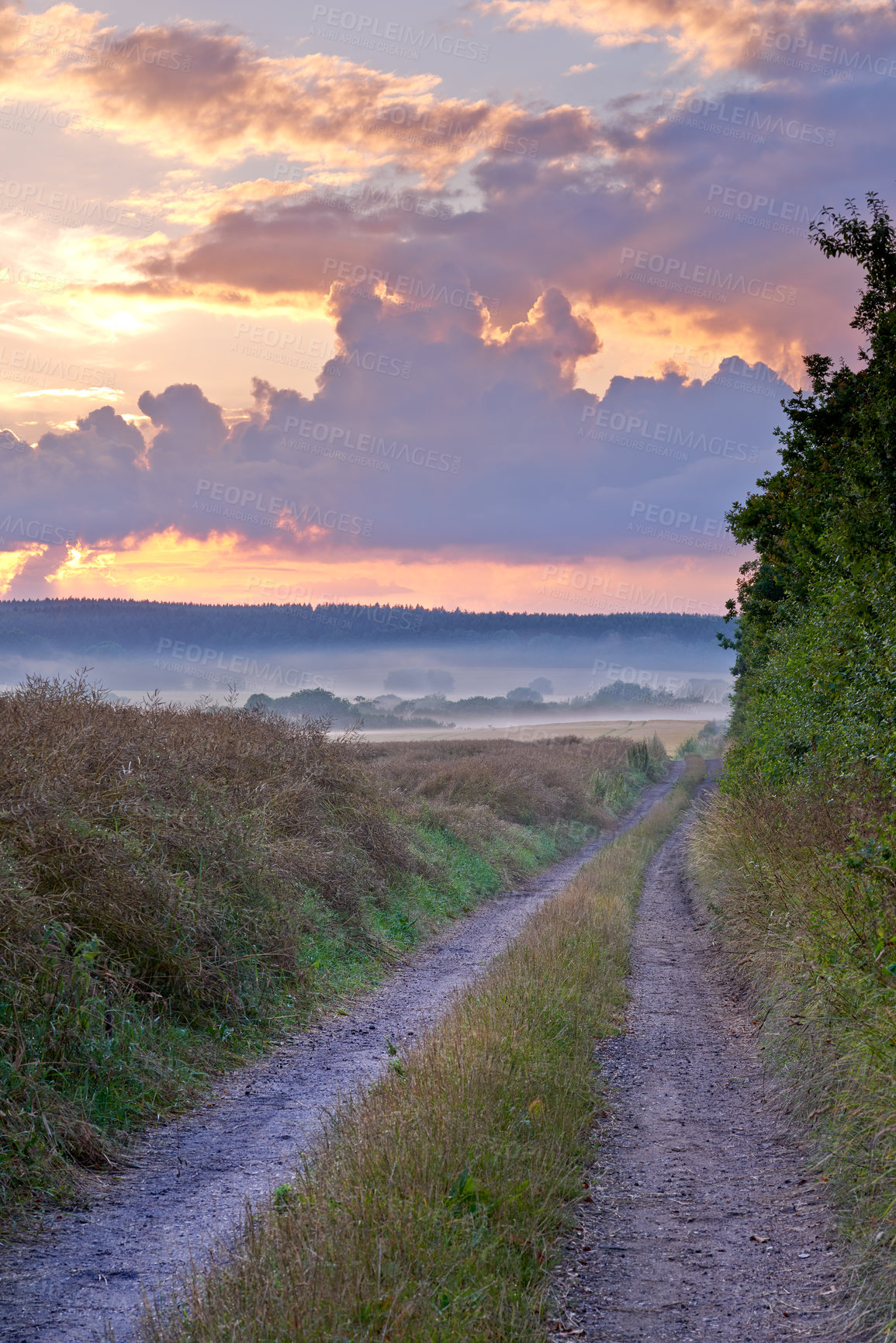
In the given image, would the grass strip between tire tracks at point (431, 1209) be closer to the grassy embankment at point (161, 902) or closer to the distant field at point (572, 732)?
the grassy embankment at point (161, 902)

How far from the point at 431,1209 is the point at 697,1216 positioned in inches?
71.6

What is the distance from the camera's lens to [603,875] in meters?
17.7

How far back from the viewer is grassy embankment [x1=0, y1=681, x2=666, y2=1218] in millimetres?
6289

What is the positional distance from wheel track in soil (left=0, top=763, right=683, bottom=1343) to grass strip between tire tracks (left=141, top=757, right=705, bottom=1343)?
0.34 m

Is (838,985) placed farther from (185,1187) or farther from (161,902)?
(161,902)

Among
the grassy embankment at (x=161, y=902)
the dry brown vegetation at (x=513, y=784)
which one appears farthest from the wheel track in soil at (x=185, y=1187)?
the dry brown vegetation at (x=513, y=784)

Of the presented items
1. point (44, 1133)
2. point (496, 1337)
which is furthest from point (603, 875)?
point (496, 1337)

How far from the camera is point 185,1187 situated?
18.7 ft

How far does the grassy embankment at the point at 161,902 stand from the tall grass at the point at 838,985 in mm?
4389

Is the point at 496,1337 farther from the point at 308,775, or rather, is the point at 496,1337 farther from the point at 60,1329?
the point at 308,775

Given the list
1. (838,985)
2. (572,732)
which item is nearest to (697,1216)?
(838,985)

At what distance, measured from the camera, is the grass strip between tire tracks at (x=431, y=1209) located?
143 inches

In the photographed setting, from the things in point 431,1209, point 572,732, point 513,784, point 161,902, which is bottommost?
point 572,732

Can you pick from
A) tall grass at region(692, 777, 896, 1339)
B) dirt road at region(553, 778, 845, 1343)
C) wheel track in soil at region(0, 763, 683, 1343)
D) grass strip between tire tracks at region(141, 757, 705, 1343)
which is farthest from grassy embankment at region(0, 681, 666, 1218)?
tall grass at region(692, 777, 896, 1339)
